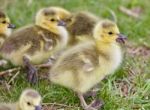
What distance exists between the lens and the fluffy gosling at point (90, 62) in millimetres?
3332

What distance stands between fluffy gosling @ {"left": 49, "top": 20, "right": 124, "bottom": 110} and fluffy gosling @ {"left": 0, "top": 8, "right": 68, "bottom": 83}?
0.28m

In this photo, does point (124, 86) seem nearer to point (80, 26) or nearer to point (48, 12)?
point (80, 26)

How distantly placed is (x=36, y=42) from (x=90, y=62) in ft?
1.52

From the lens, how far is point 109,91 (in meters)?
3.54

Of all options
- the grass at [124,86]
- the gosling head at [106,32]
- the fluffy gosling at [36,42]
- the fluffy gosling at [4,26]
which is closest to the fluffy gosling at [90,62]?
the gosling head at [106,32]

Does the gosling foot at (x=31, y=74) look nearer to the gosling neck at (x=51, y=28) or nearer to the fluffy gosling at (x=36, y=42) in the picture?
the fluffy gosling at (x=36, y=42)

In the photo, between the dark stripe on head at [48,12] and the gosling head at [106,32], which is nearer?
the gosling head at [106,32]

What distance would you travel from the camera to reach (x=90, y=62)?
334cm

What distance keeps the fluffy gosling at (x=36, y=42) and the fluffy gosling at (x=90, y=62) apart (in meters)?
0.28

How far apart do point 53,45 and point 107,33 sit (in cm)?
43

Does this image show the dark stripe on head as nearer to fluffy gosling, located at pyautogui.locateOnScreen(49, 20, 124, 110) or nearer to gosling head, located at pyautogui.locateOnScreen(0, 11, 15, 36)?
gosling head, located at pyautogui.locateOnScreen(0, 11, 15, 36)

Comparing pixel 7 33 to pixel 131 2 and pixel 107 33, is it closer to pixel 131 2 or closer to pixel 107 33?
pixel 107 33

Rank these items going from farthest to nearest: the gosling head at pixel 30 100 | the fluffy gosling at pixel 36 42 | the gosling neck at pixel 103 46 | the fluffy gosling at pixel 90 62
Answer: the fluffy gosling at pixel 36 42 → the gosling neck at pixel 103 46 → the fluffy gosling at pixel 90 62 → the gosling head at pixel 30 100

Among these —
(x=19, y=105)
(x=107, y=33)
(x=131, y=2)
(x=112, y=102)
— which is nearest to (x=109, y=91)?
(x=112, y=102)
